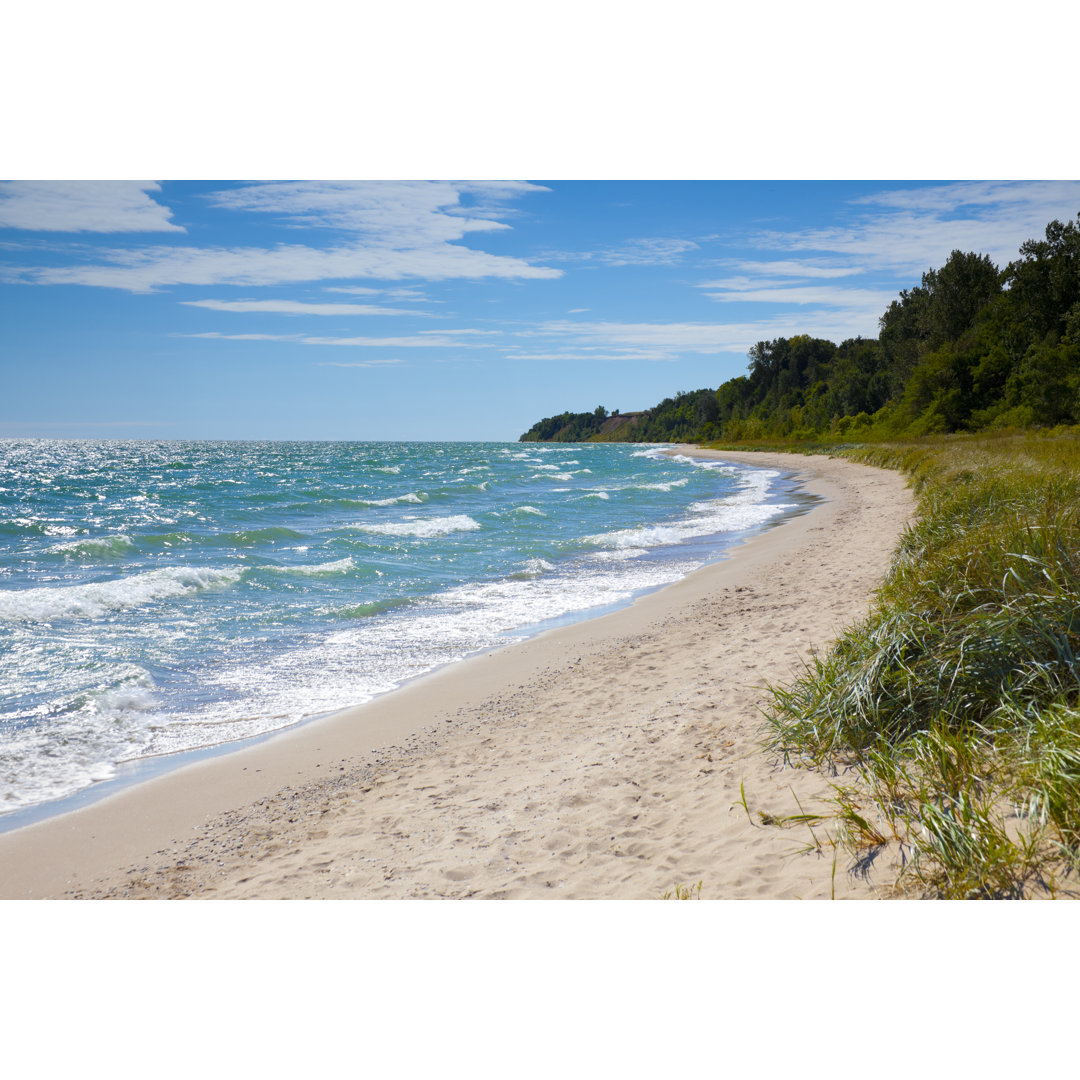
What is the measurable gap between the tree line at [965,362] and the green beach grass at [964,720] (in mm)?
4747

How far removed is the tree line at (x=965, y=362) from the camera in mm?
33719

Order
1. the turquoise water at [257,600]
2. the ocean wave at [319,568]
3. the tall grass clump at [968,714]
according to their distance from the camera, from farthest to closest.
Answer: the ocean wave at [319,568]
the turquoise water at [257,600]
the tall grass clump at [968,714]

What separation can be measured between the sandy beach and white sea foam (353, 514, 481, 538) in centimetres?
1287

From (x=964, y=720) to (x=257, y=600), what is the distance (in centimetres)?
1100

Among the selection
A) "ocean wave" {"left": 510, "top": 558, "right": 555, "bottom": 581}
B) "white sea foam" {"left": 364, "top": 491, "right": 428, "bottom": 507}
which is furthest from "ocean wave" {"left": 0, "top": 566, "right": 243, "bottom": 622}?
"white sea foam" {"left": 364, "top": 491, "right": 428, "bottom": 507}

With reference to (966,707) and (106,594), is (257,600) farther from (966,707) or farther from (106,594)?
(966,707)

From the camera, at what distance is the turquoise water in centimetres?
713

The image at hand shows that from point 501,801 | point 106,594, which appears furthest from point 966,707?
point 106,594

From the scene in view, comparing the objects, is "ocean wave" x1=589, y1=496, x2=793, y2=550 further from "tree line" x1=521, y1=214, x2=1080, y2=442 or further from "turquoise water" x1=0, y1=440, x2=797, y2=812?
"tree line" x1=521, y1=214, x2=1080, y2=442

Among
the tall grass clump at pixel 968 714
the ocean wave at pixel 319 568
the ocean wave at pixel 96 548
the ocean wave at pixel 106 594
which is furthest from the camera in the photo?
the ocean wave at pixel 96 548

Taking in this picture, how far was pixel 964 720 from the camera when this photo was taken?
13.9 ft

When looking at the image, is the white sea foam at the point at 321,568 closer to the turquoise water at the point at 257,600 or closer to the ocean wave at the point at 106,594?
the turquoise water at the point at 257,600

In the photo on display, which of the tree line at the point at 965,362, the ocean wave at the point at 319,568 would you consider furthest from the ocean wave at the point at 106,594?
the tree line at the point at 965,362

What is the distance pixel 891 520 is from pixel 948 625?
14007 mm
